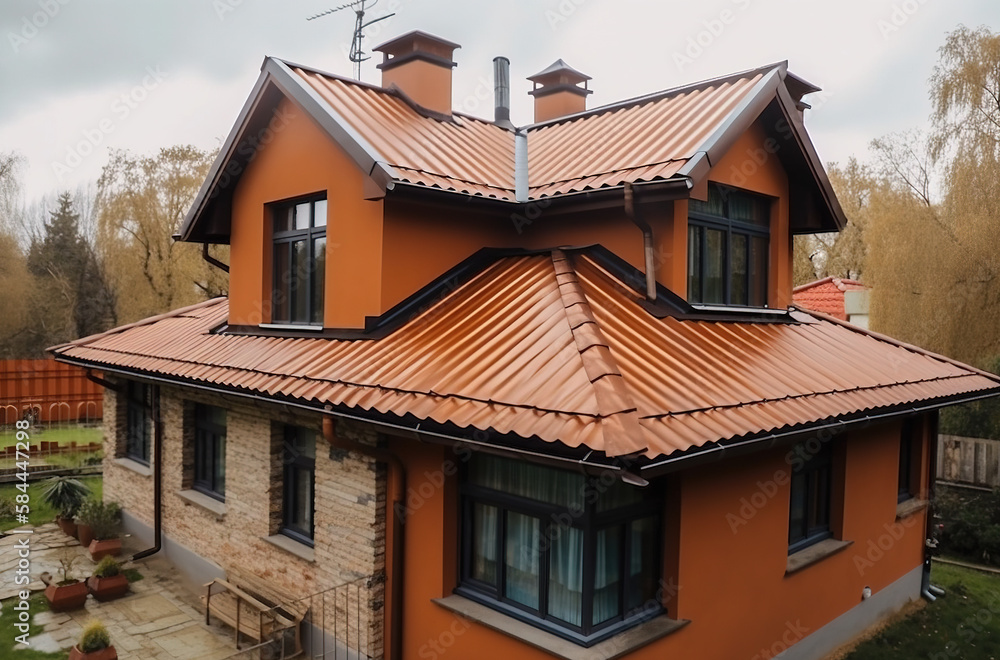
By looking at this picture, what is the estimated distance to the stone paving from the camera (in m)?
7.97

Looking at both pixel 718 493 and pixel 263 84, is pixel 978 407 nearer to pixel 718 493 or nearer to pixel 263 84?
pixel 718 493

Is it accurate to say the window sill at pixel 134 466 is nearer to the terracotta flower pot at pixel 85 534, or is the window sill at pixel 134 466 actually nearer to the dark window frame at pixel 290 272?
the terracotta flower pot at pixel 85 534

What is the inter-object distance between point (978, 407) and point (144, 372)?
52.7 ft

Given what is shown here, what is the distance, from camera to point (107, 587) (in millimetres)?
9312

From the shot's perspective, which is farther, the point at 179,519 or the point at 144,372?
the point at 179,519

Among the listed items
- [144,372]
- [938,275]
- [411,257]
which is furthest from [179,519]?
[938,275]

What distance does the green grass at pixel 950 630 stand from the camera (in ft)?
27.7

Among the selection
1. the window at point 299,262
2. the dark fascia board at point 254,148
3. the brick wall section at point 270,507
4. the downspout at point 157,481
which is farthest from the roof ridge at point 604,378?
the downspout at point 157,481

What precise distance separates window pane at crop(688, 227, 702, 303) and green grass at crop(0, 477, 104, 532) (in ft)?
35.9

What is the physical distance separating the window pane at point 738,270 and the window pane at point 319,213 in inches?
201

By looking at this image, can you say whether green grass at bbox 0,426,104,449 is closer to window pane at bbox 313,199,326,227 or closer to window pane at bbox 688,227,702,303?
window pane at bbox 313,199,326,227

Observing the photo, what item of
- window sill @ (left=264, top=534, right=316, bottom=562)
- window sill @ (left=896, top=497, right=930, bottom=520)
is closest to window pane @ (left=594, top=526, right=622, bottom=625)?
window sill @ (left=264, top=534, right=316, bottom=562)

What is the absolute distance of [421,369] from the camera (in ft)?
20.8

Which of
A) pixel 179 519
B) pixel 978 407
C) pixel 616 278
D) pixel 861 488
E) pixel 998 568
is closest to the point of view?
pixel 616 278
